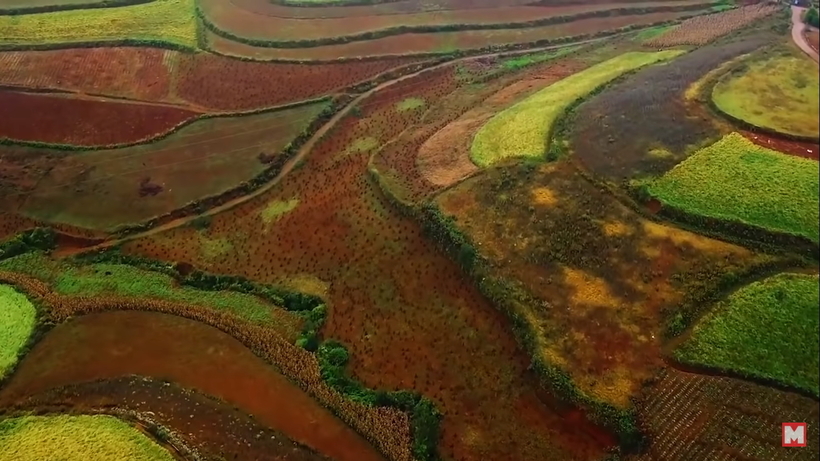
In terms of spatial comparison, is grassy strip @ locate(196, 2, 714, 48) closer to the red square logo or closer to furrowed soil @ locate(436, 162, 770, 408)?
furrowed soil @ locate(436, 162, 770, 408)

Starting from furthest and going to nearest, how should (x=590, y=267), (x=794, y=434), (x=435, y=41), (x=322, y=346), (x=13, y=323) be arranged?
(x=435, y=41) → (x=13, y=323) → (x=590, y=267) → (x=322, y=346) → (x=794, y=434)

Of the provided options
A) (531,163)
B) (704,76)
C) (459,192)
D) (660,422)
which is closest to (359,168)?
(459,192)

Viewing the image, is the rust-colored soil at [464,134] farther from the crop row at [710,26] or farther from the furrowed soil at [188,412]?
the furrowed soil at [188,412]

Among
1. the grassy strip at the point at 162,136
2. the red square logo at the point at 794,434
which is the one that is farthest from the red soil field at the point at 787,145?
the grassy strip at the point at 162,136

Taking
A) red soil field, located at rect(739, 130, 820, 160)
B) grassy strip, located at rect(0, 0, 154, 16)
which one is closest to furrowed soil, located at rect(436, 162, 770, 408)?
red soil field, located at rect(739, 130, 820, 160)

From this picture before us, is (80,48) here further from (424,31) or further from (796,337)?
(796,337)

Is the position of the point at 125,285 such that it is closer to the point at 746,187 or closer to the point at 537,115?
the point at 537,115

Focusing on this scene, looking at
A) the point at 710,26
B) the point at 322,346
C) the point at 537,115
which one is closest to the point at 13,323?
the point at 322,346
